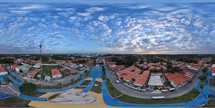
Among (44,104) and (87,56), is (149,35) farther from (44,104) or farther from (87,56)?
(44,104)

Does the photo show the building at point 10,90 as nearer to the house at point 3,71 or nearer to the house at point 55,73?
the house at point 3,71

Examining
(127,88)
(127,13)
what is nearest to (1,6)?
(127,13)

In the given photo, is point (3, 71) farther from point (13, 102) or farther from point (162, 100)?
point (162, 100)

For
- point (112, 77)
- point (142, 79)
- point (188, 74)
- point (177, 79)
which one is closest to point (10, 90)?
point (112, 77)


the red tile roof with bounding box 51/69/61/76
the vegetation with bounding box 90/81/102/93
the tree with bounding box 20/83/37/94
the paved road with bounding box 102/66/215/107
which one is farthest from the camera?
the red tile roof with bounding box 51/69/61/76

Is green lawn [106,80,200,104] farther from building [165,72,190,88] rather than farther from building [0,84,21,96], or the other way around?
building [0,84,21,96]

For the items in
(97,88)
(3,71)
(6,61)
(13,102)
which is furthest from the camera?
(6,61)

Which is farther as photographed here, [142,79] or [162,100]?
[142,79]

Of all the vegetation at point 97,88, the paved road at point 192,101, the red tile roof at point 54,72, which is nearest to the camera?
the paved road at point 192,101

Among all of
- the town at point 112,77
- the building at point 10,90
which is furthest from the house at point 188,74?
the building at point 10,90

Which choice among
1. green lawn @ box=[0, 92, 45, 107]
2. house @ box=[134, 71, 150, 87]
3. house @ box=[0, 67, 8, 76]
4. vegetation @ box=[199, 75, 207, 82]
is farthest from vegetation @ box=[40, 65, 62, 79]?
vegetation @ box=[199, 75, 207, 82]
